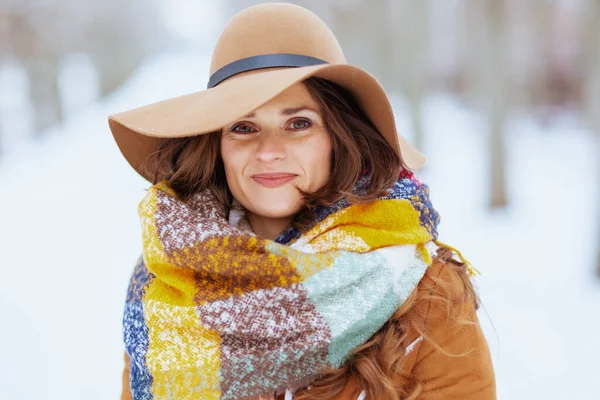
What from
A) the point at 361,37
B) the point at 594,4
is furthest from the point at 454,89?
the point at 594,4

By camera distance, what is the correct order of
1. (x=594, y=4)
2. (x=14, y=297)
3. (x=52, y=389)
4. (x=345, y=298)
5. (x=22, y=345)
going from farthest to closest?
(x=14, y=297) < (x=594, y=4) < (x=22, y=345) < (x=52, y=389) < (x=345, y=298)

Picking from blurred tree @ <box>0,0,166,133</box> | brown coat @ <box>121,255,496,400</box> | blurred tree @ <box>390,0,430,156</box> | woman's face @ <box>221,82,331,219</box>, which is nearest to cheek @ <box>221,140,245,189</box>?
woman's face @ <box>221,82,331,219</box>

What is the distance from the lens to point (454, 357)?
4.32ft

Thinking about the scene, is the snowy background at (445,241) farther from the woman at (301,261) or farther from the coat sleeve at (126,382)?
the coat sleeve at (126,382)

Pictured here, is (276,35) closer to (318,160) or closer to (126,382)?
(318,160)

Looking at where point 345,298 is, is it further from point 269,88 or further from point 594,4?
point 594,4

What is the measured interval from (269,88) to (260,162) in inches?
10.9

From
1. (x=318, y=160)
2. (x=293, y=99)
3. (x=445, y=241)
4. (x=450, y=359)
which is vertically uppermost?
(x=293, y=99)

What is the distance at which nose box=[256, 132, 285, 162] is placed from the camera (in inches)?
54.8

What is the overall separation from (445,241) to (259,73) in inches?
175

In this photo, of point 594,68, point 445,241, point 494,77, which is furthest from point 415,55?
point 594,68

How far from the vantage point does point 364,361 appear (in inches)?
52.7

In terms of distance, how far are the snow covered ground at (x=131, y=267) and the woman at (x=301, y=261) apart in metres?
0.25

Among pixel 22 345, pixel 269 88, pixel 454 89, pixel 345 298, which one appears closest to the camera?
pixel 269 88
